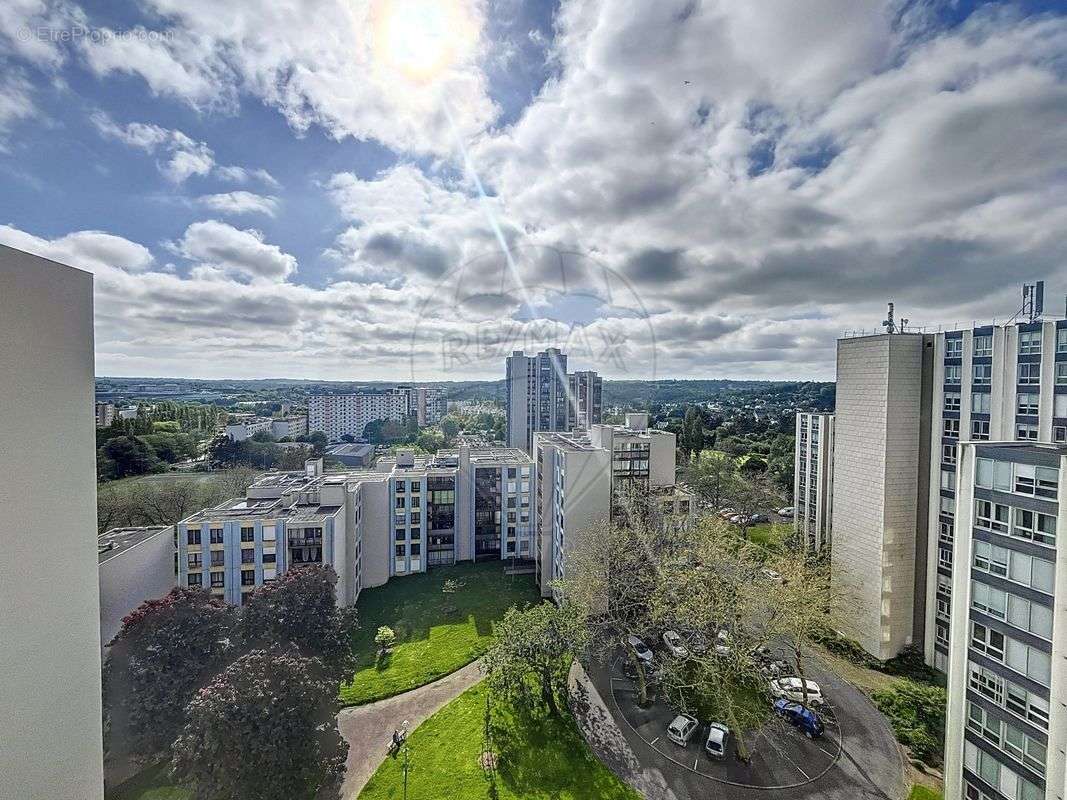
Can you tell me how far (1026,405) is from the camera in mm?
12688

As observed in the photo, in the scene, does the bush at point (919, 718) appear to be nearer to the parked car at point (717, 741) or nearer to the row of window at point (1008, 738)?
the row of window at point (1008, 738)

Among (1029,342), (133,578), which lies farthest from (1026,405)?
(133,578)

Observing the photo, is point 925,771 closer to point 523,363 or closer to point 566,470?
point 566,470

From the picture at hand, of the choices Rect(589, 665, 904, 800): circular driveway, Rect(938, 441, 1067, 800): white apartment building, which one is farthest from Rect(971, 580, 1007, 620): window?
Rect(589, 665, 904, 800): circular driveway

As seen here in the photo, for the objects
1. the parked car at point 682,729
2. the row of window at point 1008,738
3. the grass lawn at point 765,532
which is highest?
the row of window at point 1008,738

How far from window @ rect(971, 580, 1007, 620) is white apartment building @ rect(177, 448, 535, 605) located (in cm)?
1655

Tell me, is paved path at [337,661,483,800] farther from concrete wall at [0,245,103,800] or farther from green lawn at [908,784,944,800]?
green lawn at [908,784,944,800]

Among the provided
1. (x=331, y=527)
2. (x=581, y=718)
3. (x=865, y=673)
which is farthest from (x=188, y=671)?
(x=865, y=673)

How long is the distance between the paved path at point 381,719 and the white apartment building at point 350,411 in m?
51.8

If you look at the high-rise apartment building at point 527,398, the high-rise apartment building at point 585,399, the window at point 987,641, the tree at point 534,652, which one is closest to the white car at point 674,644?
the tree at point 534,652

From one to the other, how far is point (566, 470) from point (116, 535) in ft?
51.8

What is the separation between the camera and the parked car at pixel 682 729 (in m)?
11.6

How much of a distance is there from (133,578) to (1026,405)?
26.7 metres

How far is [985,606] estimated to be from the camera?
29.2 feet
